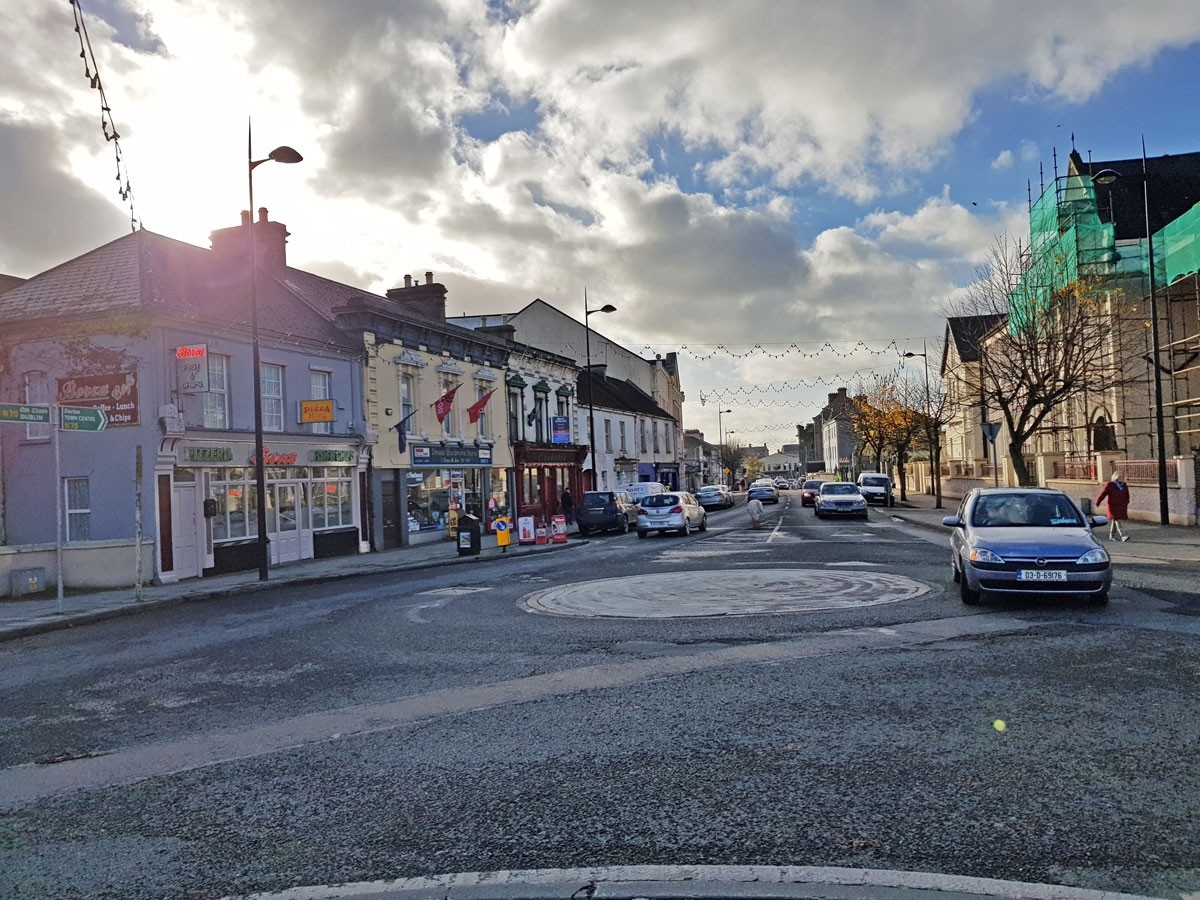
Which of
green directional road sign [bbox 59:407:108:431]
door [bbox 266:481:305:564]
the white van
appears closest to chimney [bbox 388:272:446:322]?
the white van

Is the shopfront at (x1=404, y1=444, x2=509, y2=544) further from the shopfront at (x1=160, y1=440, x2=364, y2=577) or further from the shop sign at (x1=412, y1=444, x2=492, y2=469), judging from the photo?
the shopfront at (x1=160, y1=440, x2=364, y2=577)

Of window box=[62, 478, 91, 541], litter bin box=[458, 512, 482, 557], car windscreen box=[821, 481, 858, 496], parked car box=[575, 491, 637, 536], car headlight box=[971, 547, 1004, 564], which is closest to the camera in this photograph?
car headlight box=[971, 547, 1004, 564]

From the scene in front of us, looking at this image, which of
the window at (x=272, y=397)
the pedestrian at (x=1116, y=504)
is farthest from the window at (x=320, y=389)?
the pedestrian at (x=1116, y=504)

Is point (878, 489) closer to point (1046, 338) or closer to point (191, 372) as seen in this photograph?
point (1046, 338)

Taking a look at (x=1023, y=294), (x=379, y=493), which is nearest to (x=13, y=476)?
(x=379, y=493)

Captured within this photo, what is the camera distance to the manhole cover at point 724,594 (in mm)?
11633

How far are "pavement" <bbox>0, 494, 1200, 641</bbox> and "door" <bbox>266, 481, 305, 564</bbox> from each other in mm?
523

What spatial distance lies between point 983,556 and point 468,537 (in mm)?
16387

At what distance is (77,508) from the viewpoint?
2014 centimetres

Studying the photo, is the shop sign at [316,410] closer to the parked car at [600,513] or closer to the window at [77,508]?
the window at [77,508]

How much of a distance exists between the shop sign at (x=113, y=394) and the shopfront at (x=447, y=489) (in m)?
10.9

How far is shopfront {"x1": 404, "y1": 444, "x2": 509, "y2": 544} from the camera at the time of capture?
98.6ft

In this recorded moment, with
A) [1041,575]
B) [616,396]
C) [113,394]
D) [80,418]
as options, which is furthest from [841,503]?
[80,418]

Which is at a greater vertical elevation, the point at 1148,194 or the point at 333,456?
the point at 1148,194
